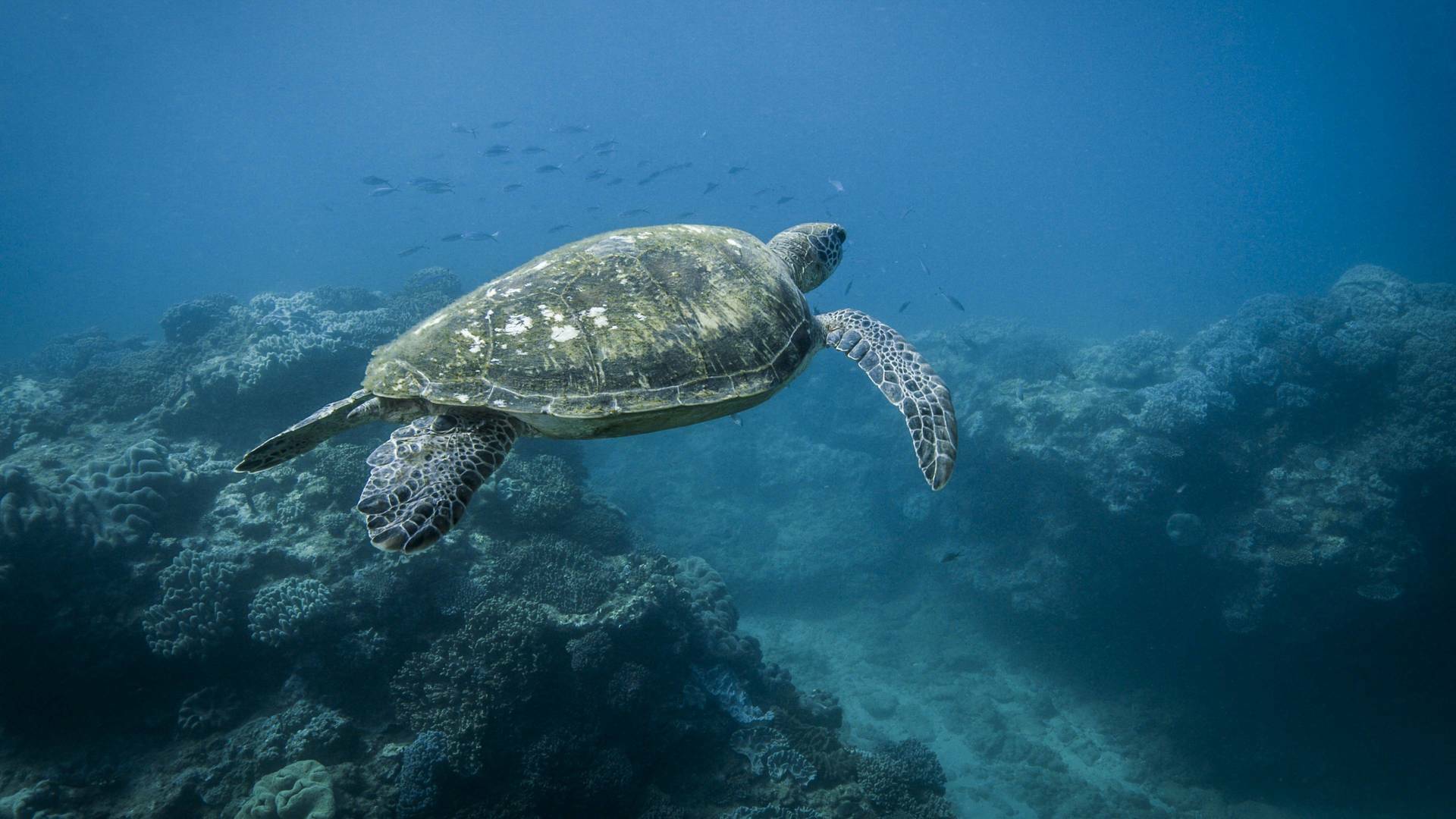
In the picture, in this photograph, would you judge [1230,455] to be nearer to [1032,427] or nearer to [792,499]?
[1032,427]

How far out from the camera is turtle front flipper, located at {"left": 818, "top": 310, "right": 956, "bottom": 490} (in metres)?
3.40

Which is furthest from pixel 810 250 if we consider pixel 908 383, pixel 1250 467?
pixel 1250 467

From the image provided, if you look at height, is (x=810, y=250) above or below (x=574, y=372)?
above

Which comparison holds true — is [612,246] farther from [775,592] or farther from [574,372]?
[775,592]

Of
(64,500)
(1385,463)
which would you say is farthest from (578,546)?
(1385,463)

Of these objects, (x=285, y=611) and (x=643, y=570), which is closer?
(x=285, y=611)

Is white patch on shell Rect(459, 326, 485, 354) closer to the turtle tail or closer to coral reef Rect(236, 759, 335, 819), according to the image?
the turtle tail

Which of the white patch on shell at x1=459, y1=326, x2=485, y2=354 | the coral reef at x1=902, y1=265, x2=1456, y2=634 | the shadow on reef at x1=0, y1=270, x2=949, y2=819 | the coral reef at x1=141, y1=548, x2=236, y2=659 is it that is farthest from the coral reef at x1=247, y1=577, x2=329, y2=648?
the coral reef at x1=902, y1=265, x2=1456, y2=634

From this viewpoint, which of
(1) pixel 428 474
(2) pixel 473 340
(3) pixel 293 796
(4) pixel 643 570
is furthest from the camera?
(4) pixel 643 570

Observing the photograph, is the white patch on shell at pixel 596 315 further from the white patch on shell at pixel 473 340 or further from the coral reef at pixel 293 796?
the coral reef at pixel 293 796

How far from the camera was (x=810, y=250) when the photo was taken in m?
5.35

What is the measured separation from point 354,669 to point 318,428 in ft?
13.1

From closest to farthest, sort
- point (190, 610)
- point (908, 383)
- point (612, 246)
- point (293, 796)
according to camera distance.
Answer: point (612, 246), point (908, 383), point (293, 796), point (190, 610)

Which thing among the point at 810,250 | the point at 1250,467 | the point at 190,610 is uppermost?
the point at 1250,467
